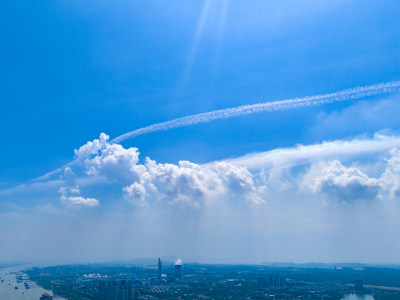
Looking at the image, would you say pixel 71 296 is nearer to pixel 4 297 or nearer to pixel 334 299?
pixel 4 297

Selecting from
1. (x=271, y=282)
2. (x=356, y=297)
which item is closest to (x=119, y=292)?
(x=271, y=282)

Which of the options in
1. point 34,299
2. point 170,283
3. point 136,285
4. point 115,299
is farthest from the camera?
point 170,283

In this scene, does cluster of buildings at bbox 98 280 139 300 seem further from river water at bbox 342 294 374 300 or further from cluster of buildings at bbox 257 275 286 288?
river water at bbox 342 294 374 300

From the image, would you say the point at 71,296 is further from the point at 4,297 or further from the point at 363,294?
the point at 363,294

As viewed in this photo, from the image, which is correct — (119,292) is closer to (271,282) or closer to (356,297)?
(271,282)

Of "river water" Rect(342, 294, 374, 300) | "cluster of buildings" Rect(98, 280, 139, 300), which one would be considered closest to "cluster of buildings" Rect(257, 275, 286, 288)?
"river water" Rect(342, 294, 374, 300)

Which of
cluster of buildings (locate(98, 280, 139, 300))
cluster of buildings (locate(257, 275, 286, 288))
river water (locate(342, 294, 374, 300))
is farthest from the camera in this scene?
cluster of buildings (locate(257, 275, 286, 288))

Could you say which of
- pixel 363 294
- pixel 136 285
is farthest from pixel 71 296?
pixel 363 294

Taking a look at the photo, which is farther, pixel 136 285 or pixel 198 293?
pixel 136 285

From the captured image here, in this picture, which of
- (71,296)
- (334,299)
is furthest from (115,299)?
(334,299)

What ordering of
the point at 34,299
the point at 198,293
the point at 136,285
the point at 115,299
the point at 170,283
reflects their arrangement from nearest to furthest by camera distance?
the point at 115,299 → the point at 34,299 → the point at 198,293 → the point at 136,285 → the point at 170,283

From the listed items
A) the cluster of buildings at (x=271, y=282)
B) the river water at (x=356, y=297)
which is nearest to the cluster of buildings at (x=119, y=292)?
the cluster of buildings at (x=271, y=282)
